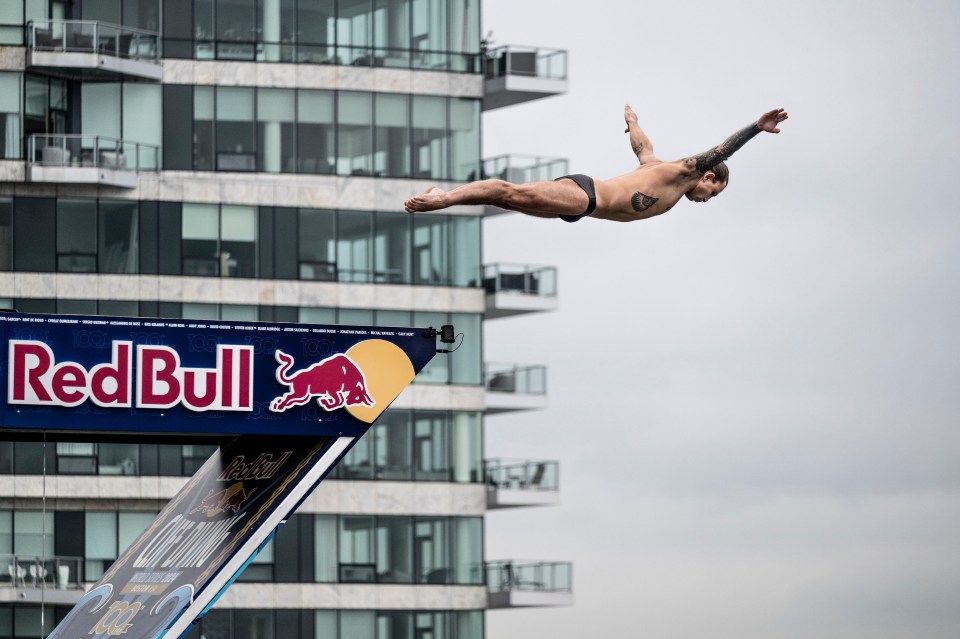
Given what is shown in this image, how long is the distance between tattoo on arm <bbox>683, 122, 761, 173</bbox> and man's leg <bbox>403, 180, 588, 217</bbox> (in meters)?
1.58

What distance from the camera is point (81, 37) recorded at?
6088cm

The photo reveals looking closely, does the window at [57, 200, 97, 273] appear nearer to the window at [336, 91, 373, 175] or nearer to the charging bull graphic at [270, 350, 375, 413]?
the window at [336, 91, 373, 175]

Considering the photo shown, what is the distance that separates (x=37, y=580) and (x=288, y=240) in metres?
13.1

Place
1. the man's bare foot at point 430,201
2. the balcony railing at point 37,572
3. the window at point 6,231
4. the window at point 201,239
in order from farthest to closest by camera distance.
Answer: the window at point 201,239 < the window at point 6,231 < the balcony railing at point 37,572 < the man's bare foot at point 430,201

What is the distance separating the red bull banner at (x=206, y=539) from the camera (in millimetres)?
27500

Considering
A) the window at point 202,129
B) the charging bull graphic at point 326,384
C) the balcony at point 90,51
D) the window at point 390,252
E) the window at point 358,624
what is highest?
the balcony at point 90,51

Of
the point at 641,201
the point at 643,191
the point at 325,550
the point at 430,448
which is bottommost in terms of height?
the point at 325,550

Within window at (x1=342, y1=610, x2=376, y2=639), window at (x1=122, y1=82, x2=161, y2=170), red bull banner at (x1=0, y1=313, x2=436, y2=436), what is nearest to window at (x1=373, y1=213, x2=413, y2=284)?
window at (x1=122, y1=82, x2=161, y2=170)

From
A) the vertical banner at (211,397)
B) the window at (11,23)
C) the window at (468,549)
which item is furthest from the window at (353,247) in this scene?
the vertical banner at (211,397)

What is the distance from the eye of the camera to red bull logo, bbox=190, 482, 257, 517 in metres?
29.2

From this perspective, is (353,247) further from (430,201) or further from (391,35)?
(430,201)

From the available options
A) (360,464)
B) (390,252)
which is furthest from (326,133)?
A: (360,464)

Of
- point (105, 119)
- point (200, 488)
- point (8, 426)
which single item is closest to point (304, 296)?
point (105, 119)

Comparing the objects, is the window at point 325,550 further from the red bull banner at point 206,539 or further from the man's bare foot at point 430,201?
the man's bare foot at point 430,201
